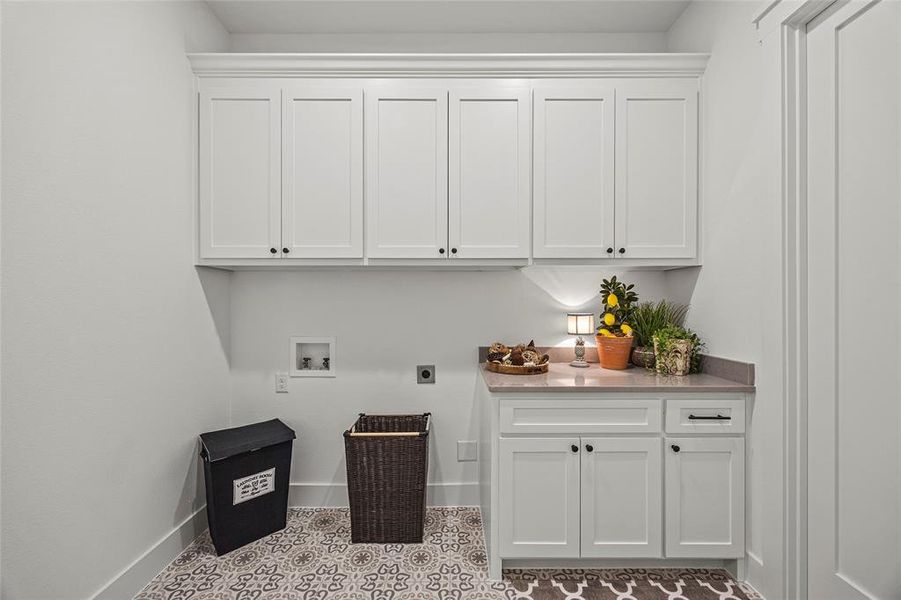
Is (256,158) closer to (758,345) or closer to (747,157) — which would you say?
(747,157)

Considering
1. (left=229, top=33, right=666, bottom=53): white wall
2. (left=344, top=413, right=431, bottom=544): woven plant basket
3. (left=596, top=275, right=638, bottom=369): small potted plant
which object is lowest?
(left=344, top=413, right=431, bottom=544): woven plant basket

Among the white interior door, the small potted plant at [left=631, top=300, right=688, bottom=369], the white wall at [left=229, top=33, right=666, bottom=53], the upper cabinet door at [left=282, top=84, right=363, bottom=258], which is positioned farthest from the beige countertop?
the white wall at [left=229, top=33, right=666, bottom=53]

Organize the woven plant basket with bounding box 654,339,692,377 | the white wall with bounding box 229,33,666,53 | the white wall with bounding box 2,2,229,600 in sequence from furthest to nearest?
1. the white wall with bounding box 229,33,666,53
2. the woven plant basket with bounding box 654,339,692,377
3. the white wall with bounding box 2,2,229,600

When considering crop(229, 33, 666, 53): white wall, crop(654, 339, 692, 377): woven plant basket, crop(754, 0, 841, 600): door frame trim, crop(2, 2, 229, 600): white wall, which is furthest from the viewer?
crop(229, 33, 666, 53): white wall

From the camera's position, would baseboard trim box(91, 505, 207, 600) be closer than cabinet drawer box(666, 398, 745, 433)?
Yes

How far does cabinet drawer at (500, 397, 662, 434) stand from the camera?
5.93 ft

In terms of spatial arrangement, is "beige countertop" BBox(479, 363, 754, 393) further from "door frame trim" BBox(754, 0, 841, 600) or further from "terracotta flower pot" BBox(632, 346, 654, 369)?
"door frame trim" BBox(754, 0, 841, 600)

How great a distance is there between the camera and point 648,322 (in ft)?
7.61

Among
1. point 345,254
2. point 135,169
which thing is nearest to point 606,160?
point 345,254

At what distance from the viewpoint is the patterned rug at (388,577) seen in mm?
1731

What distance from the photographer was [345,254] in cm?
214

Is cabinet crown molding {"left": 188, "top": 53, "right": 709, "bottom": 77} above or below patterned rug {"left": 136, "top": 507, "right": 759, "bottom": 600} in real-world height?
above

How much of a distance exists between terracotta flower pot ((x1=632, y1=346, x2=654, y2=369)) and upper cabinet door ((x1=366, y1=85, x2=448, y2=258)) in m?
1.21

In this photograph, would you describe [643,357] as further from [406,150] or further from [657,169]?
[406,150]
